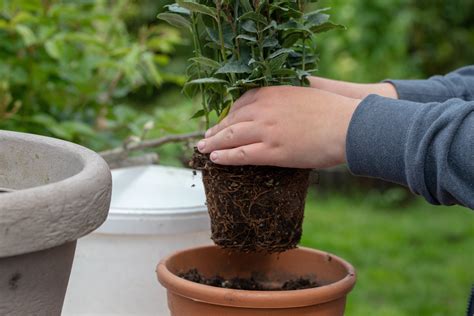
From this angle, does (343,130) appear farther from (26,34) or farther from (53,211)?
(26,34)

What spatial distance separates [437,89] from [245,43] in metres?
0.58

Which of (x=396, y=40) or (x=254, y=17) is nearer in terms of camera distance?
(x=254, y=17)

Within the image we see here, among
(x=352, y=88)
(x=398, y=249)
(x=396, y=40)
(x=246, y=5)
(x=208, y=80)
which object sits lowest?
(x=398, y=249)

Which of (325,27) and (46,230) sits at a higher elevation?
(325,27)

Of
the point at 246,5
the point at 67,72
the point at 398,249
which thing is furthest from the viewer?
the point at 398,249

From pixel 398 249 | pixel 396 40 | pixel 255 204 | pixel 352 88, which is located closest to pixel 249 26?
pixel 255 204

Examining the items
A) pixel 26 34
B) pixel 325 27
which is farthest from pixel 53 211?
pixel 26 34

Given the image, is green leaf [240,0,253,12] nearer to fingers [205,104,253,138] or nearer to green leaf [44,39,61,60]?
fingers [205,104,253,138]

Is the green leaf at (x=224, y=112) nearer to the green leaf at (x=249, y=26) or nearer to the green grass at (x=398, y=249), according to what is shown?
the green leaf at (x=249, y=26)

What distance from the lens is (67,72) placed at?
238 cm

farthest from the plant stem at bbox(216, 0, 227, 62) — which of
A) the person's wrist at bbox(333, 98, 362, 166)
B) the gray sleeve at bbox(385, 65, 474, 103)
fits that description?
the gray sleeve at bbox(385, 65, 474, 103)

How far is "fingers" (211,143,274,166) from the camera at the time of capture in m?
1.30

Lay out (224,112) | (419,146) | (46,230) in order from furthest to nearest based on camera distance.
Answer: (224,112)
(419,146)
(46,230)

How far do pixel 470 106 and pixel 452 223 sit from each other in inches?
120
